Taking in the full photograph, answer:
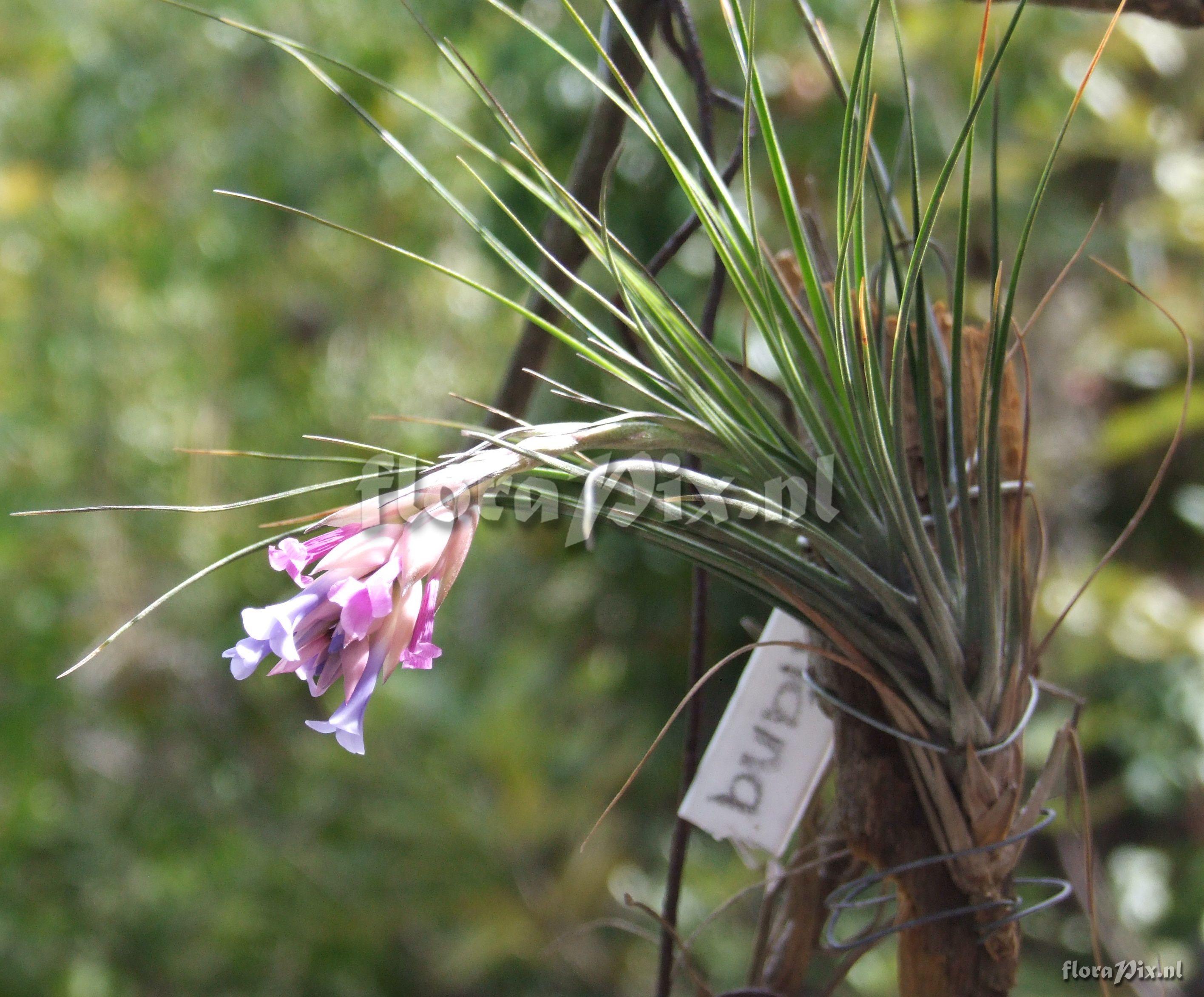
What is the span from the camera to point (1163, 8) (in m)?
0.48

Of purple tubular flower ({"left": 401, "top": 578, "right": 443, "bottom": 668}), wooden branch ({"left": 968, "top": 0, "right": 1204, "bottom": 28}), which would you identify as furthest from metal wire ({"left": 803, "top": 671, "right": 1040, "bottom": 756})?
wooden branch ({"left": 968, "top": 0, "right": 1204, "bottom": 28})

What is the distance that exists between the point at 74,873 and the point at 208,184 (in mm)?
1282

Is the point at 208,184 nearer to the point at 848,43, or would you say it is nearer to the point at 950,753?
the point at 848,43

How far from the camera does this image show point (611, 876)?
4.71 feet

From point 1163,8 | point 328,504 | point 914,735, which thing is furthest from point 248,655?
point 328,504

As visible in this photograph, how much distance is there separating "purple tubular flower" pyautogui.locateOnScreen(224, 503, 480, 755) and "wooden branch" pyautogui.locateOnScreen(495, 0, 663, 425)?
0.82 feet

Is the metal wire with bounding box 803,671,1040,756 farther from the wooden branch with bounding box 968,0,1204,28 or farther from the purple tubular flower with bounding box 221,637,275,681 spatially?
the wooden branch with bounding box 968,0,1204,28

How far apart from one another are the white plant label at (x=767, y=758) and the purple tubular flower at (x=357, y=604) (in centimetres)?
25

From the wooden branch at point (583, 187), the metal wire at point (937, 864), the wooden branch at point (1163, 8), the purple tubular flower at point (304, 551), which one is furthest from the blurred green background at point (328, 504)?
the purple tubular flower at point (304, 551)

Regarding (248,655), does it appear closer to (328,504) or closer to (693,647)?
(693,647)

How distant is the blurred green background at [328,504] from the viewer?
4.14ft

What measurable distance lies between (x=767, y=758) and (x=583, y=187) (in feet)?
1.09

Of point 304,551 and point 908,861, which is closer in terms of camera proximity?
point 304,551

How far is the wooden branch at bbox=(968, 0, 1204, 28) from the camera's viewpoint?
0.48 meters
